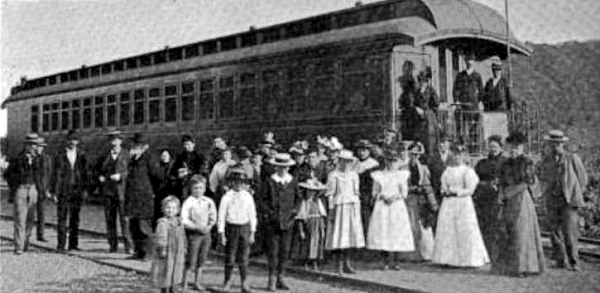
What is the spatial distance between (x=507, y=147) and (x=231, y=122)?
382 cm

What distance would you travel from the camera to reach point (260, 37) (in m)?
8.48

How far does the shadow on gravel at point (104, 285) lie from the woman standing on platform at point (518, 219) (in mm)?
2663

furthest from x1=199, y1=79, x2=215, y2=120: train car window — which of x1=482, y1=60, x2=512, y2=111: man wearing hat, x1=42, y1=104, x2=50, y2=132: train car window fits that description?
x1=42, y1=104, x2=50, y2=132: train car window

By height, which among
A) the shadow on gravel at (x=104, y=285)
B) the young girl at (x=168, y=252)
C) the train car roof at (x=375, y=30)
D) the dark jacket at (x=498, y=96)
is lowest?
Answer: the shadow on gravel at (x=104, y=285)

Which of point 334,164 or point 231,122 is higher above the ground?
point 231,122

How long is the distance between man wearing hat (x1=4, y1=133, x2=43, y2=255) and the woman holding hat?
10.8 ft

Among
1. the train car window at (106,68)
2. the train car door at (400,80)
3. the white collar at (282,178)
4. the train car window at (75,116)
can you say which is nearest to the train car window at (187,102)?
the train car window at (106,68)

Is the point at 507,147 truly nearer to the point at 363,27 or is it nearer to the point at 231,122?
the point at 363,27

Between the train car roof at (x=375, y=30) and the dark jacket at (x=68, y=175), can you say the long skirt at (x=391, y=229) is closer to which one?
the train car roof at (x=375, y=30)

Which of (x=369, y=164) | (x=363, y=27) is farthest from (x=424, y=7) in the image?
(x=369, y=164)

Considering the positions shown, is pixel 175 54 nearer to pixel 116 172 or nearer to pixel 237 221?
pixel 116 172

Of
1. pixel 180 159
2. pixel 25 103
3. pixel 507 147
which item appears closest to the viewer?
pixel 507 147

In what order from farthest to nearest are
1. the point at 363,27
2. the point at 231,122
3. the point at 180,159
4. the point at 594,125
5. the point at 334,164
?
the point at 231,122 → the point at 594,125 → the point at 363,27 → the point at 180,159 → the point at 334,164

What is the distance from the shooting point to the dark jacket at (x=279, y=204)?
189 inches
